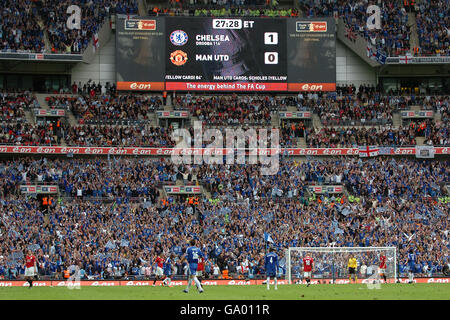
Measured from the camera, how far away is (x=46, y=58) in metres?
57.8

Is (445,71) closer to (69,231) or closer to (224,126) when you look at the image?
(224,126)

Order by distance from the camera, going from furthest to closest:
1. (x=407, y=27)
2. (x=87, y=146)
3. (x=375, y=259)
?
(x=407, y=27) → (x=87, y=146) → (x=375, y=259)

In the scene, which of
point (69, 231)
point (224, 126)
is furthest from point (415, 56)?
point (69, 231)

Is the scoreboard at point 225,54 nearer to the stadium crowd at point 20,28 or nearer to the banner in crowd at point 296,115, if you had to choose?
the banner in crowd at point 296,115

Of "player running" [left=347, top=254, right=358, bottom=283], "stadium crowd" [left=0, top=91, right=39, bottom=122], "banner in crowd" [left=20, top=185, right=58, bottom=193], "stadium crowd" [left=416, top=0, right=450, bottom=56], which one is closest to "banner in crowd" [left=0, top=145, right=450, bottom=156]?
"stadium crowd" [left=0, top=91, right=39, bottom=122]

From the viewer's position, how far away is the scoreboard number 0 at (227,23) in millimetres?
59500

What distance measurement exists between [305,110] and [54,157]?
65.6 ft

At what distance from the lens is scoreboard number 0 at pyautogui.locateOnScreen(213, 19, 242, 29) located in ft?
195

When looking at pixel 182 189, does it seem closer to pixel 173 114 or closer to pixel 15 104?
pixel 173 114

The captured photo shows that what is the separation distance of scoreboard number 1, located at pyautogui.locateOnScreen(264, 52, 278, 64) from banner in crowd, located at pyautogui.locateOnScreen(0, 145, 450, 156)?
26.9ft

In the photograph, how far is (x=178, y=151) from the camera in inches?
2168

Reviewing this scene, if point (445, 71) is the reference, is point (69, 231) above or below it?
below

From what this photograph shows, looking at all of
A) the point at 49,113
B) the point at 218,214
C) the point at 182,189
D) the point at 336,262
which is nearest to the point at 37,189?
the point at 49,113

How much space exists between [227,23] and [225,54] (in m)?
2.45
